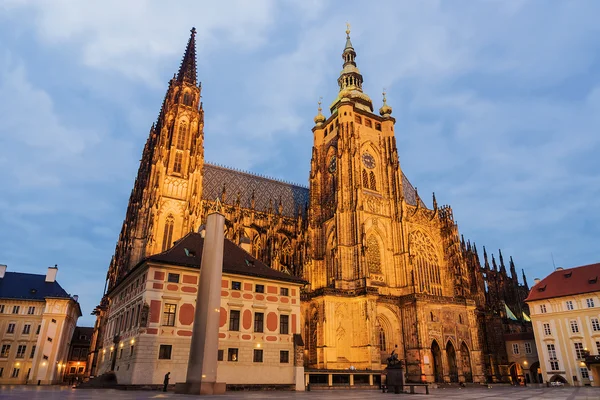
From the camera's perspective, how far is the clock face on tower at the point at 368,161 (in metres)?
54.7

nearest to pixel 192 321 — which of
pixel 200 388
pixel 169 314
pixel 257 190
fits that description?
pixel 169 314

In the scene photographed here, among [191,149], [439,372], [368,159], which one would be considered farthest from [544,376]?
[191,149]

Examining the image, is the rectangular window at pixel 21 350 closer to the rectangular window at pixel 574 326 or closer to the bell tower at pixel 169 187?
the bell tower at pixel 169 187

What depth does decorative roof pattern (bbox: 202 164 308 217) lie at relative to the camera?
57.5 meters

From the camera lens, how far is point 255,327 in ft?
98.3

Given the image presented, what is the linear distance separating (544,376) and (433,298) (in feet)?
46.9

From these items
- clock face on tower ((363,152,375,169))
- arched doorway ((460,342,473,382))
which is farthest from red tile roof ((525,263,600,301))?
clock face on tower ((363,152,375,169))

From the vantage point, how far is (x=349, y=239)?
48.4 metres

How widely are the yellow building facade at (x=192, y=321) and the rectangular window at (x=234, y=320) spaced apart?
2.7 inches

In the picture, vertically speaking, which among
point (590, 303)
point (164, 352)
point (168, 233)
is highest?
point (168, 233)

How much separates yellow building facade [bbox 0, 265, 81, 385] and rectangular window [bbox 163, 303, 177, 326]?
31.6 meters

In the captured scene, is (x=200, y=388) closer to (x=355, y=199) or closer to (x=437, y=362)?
(x=355, y=199)

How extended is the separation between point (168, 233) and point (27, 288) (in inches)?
933

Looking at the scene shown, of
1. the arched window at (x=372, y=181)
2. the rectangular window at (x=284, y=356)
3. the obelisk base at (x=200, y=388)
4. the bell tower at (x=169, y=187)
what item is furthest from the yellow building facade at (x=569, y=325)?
the bell tower at (x=169, y=187)
